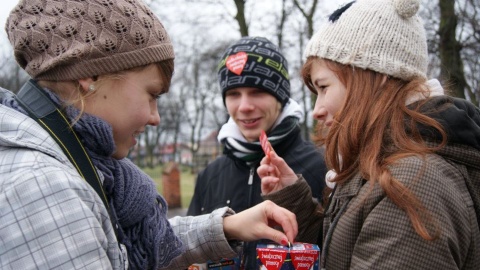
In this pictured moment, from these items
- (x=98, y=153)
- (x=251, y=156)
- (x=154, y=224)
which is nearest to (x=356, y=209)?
(x=154, y=224)

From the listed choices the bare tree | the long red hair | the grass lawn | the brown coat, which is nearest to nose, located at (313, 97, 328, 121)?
the long red hair

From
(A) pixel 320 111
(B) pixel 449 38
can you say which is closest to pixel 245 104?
(A) pixel 320 111

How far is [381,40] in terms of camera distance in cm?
188

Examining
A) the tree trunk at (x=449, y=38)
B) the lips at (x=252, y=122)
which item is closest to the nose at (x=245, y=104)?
the lips at (x=252, y=122)

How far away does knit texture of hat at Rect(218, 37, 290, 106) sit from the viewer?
2.98 m

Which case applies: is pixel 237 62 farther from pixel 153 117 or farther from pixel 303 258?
pixel 303 258

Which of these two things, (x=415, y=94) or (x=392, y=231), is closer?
(x=392, y=231)

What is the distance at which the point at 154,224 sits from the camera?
1740mm

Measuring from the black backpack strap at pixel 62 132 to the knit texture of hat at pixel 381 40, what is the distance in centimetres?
110

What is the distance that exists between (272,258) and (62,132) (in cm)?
83

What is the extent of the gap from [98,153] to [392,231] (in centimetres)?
101

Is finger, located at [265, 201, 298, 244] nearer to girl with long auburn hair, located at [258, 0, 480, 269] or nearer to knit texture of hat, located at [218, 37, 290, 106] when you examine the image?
girl with long auburn hair, located at [258, 0, 480, 269]

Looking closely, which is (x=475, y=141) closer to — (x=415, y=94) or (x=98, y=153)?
(x=415, y=94)

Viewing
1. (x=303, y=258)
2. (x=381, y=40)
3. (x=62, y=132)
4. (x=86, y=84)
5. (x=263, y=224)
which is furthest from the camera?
(x=263, y=224)
